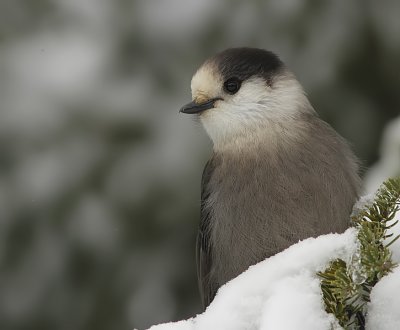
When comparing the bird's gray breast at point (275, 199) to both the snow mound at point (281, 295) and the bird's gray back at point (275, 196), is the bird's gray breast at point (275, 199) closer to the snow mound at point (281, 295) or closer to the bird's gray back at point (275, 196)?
the bird's gray back at point (275, 196)

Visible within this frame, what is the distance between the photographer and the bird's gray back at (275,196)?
116 inches

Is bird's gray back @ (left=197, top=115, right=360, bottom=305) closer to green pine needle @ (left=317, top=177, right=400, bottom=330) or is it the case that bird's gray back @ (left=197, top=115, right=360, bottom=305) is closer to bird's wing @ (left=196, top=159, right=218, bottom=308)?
bird's wing @ (left=196, top=159, right=218, bottom=308)

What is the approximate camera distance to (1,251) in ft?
14.0

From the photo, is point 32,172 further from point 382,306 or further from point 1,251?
point 382,306

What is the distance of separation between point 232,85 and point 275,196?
0.54 m

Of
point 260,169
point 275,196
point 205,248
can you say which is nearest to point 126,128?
point 205,248

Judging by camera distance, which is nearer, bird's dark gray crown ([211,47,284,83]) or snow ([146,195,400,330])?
snow ([146,195,400,330])

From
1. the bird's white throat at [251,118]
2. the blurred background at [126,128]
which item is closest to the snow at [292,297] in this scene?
the bird's white throat at [251,118]

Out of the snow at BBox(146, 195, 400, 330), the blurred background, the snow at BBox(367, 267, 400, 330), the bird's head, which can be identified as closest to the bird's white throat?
the bird's head

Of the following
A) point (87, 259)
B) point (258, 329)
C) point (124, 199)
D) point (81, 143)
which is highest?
point (258, 329)

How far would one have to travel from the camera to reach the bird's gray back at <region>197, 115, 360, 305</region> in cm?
296

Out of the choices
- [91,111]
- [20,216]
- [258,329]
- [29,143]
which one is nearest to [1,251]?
[20,216]

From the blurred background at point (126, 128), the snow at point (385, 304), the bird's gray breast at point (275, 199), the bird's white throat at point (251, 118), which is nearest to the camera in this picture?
the snow at point (385, 304)

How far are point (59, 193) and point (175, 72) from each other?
0.96 meters
